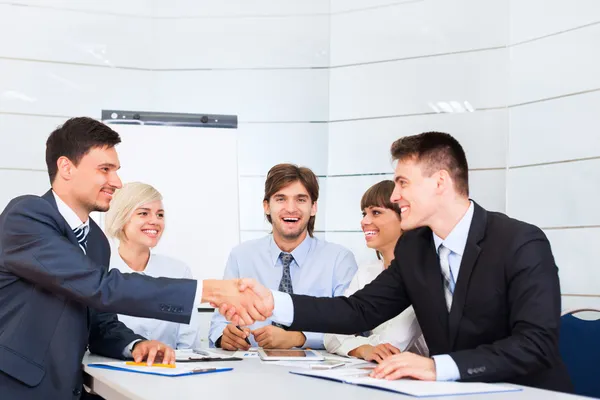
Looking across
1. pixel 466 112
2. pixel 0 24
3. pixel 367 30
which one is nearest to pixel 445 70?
pixel 466 112

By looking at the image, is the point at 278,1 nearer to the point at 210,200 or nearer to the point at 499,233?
the point at 210,200

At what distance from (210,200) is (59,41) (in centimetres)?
155

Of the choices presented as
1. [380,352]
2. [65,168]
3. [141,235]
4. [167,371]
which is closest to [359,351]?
[380,352]

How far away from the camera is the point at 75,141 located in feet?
8.45

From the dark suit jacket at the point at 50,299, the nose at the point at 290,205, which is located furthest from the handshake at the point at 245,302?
the nose at the point at 290,205

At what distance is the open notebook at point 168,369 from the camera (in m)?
2.00

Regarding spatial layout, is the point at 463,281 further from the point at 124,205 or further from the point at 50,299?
the point at 124,205

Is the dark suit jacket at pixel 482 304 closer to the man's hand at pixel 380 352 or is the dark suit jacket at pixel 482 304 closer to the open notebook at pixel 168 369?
the man's hand at pixel 380 352

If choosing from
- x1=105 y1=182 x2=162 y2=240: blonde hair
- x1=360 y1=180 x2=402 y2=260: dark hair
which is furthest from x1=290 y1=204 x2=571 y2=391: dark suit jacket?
x1=105 y1=182 x2=162 y2=240: blonde hair

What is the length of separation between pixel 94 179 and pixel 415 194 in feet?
3.65

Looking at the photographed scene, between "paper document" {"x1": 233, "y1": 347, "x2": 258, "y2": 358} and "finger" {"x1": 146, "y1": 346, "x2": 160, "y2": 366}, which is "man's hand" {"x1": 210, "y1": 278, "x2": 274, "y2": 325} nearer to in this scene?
"paper document" {"x1": 233, "y1": 347, "x2": 258, "y2": 358}

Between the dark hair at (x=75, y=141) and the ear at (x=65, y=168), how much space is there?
1cm

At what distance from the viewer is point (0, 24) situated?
4828 millimetres

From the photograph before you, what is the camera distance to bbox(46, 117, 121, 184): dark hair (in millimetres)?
2566
